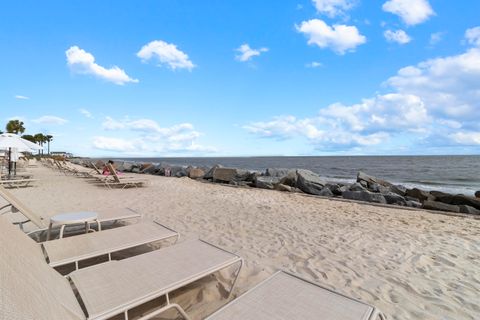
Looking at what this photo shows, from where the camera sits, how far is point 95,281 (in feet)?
6.98

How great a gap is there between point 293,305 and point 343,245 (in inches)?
104

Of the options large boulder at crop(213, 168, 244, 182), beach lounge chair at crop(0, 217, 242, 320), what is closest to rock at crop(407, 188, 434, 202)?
large boulder at crop(213, 168, 244, 182)

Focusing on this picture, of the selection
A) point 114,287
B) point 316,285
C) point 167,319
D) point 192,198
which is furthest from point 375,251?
point 192,198

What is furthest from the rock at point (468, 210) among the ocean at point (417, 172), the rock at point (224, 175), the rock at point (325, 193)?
the rock at point (224, 175)

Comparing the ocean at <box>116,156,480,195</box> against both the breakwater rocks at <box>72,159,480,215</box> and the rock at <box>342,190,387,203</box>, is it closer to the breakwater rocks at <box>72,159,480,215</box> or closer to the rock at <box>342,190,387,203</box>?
the breakwater rocks at <box>72,159,480,215</box>

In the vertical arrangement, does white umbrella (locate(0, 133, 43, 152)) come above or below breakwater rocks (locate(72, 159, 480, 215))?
above

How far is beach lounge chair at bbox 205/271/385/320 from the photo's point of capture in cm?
176

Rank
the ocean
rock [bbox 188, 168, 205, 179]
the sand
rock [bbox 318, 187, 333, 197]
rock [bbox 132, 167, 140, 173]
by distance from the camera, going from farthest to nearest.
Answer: rock [bbox 132, 167, 140, 173]
the ocean
rock [bbox 188, 168, 205, 179]
rock [bbox 318, 187, 333, 197]
the sand

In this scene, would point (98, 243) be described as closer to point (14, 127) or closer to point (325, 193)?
point (325, 193)

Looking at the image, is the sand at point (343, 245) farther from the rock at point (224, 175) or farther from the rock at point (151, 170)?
the rock at point (151, 170)

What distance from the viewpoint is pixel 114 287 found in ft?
6.79

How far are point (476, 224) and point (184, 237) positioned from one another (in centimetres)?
643

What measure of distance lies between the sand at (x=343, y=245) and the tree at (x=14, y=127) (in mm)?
54340

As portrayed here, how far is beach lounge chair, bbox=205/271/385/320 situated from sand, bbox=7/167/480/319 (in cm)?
72
